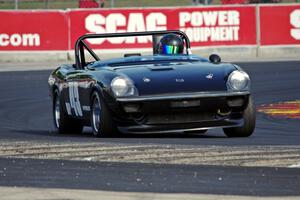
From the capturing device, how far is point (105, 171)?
26.4 feet

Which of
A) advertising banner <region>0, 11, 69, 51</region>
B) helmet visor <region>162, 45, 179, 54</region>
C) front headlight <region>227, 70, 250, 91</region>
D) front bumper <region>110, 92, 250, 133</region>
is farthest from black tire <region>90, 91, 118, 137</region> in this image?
advertising banner <region>0, 11, 69, 51</region>

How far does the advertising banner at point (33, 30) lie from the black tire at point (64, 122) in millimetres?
15713

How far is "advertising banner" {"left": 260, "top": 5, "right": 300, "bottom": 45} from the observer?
29375mm

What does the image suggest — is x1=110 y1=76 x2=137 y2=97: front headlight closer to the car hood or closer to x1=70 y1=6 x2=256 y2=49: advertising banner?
the car hood

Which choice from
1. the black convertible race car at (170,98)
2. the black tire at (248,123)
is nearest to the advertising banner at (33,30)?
the black convertible race car at (170,98)

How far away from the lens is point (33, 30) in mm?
28875

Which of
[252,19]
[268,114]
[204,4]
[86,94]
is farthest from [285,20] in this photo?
[86,94]

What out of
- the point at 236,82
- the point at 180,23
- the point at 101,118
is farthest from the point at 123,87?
the point at 180,23

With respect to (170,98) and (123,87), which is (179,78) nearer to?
(170,98)

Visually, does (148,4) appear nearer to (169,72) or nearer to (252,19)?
(252,19)

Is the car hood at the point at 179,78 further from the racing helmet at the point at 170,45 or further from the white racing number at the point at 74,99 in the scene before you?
the racing helmet at the point at 170,45

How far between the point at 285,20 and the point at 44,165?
21609 millimetres

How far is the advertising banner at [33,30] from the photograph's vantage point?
28.8m

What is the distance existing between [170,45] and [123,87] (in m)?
2.08
